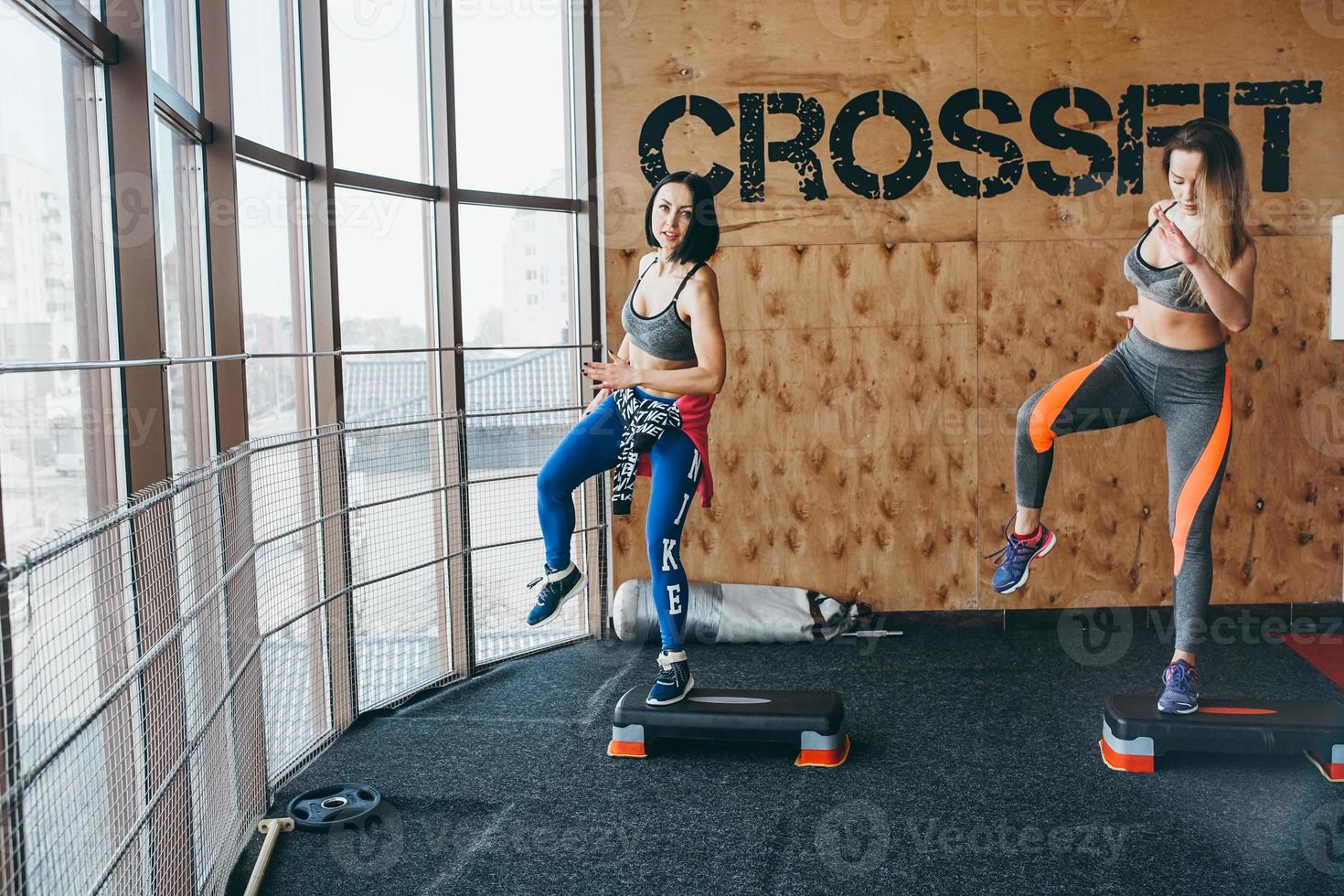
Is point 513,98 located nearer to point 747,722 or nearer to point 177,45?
point 177,45

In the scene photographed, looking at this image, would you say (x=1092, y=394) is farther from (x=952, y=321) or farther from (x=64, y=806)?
(x=64, y=806)

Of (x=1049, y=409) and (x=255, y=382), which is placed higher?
(x=255, y=382)

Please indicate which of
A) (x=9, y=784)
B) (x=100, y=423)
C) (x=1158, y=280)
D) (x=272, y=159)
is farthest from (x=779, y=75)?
(x=9, y=784)

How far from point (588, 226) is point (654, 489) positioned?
5.83ft

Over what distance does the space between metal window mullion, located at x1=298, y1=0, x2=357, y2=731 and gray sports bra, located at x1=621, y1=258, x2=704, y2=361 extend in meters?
1.08

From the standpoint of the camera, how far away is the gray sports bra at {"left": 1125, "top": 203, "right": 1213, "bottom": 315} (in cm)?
360

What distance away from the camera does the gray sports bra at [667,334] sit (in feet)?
12.0

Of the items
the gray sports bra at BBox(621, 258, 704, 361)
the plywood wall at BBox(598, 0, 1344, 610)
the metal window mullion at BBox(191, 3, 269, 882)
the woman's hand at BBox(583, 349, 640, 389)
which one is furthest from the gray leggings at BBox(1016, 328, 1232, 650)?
the metal window mullion at BBox(191, 3, 269, 882)

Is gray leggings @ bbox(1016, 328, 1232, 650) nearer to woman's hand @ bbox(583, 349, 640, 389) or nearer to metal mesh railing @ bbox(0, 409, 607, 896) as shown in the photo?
woman's hand @ bbox(583, 349, 640, 389)

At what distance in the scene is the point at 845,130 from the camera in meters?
5.09

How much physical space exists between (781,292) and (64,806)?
3.74m

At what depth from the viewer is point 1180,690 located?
3615mm

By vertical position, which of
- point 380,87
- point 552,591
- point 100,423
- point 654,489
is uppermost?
point 380,87

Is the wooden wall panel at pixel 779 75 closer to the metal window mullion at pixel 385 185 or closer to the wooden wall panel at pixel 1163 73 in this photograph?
the wooden wall panel at pixel 1163 73
